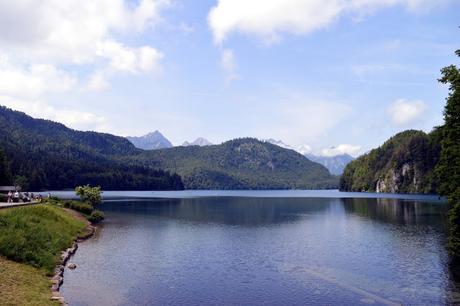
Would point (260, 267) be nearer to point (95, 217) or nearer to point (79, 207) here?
point (95, 217)

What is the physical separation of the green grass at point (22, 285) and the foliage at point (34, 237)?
183 cm

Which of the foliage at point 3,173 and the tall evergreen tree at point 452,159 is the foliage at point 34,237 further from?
the foliage at point 3,173

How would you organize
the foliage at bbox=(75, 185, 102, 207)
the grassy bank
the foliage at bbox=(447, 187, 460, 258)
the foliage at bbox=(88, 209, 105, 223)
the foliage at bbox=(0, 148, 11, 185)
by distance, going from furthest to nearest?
1. the foliage at bbox=(0, 148, 11, 185)
2. the foliage at bbox=(75, 185, 102, 207)
3. the foliage at bbox=(88, 209, 105, 223)
4. the foliage at bbox=(447, 187, 460, 258)
5. the grassy bank

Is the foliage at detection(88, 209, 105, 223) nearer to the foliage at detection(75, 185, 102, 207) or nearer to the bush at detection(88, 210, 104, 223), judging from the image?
the bush at detection(88, 210, 104, 223)

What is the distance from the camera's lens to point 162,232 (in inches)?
3620

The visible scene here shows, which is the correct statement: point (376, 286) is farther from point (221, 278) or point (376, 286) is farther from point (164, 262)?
point (164, 262)

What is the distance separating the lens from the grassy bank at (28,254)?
122 feet

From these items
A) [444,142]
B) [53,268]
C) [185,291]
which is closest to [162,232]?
[53,268]

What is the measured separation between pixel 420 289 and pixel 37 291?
37828 millimetres

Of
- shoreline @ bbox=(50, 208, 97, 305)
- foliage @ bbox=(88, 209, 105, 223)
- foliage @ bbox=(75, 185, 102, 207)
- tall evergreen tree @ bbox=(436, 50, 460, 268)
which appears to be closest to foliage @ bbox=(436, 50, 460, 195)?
tall evergreen tree @ bbox=(436, 50, 460, 268)

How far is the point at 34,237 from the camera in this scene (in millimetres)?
55094

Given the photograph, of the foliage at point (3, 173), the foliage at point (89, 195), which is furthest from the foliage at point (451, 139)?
the foliage at point (3, 173)

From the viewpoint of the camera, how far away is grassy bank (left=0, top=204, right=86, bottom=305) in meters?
37.3

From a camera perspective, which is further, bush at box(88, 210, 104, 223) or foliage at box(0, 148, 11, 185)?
foliage at box(0, 148, 11, 185)
